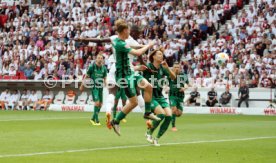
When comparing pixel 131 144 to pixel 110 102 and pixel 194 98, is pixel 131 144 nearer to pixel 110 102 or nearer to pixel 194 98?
pixel 110 102

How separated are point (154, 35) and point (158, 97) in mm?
23876

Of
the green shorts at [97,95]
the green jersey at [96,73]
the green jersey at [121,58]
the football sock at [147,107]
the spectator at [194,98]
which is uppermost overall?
the green jersey at [121,58]

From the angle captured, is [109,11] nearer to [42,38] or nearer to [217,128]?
[42,38]

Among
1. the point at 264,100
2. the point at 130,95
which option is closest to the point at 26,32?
the point at 264,100

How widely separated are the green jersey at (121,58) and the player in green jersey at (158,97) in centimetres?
135

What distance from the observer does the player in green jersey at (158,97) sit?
15.8 metres

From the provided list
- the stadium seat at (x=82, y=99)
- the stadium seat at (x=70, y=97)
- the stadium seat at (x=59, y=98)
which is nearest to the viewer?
the stadium seat at (x=82, y=99)

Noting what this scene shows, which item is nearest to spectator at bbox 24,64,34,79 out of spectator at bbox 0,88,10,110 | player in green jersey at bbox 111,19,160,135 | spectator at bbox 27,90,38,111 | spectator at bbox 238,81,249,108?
spectator at bbox 27,90,38,111

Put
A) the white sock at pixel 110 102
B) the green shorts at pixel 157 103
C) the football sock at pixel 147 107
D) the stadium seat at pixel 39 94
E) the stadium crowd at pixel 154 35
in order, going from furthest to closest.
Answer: the stadium seat at pixel 39 94 < the stadium crowd at pixel 154 35 < the white sock at pixel 110 102 < the green shorts at pixel 157 103 < the football sock at pixel 147 107

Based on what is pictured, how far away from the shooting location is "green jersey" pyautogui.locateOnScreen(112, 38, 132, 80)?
1481cm

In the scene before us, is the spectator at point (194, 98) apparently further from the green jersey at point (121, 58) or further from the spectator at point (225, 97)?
the green jersey at point (121, 58)

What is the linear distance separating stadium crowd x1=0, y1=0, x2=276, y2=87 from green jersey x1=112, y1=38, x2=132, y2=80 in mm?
19871

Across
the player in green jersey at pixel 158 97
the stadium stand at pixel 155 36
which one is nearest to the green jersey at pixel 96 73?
the player in green jersey at pixel 158 97

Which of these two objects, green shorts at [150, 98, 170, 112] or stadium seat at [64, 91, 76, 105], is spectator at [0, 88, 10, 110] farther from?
green shorts at [150, 98, 170, 112]
